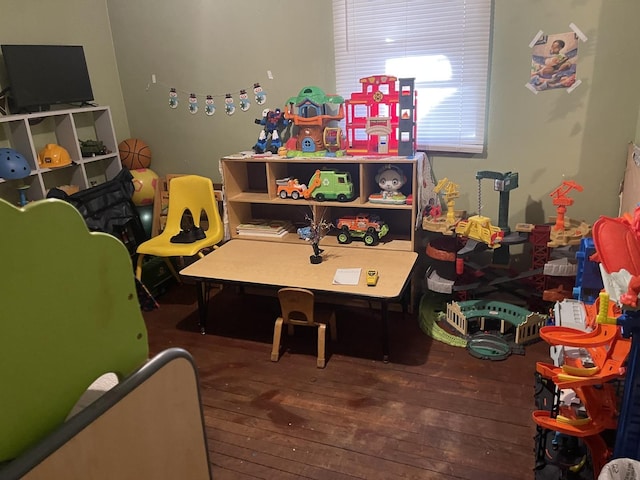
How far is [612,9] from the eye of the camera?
2439mm

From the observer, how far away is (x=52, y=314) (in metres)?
0.93

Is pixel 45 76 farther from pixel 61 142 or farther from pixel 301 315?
pixel 301 315

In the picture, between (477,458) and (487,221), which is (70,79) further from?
(477,458)

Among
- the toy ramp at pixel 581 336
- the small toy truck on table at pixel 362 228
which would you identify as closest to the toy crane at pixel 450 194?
the small toy truck on table at pixel 362 228

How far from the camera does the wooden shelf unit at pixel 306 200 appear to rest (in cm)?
295

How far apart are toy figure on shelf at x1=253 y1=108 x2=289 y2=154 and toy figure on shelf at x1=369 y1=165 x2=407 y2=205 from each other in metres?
0.74

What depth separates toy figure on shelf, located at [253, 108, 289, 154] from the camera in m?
3.22

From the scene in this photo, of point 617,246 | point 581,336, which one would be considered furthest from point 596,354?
point 617,246

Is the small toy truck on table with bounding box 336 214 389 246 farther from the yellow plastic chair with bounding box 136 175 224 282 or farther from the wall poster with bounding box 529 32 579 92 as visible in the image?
the wall poster with bounding box 529 32 579 92

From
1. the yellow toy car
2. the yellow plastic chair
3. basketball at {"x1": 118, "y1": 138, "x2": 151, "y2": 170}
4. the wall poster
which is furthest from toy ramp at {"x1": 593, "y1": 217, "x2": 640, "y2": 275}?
basketball at {"x1": 118, "y1": 138, "x2": 151, "y2": 170}

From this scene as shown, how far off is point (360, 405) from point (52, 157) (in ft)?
8.32

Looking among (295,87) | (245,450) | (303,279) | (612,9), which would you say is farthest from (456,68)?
(245,450)

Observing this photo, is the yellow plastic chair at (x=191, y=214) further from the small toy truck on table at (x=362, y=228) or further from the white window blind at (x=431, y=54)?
the white window blind at (x=431, y=54)

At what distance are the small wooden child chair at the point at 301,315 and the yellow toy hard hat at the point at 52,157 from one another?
5.99 feet
